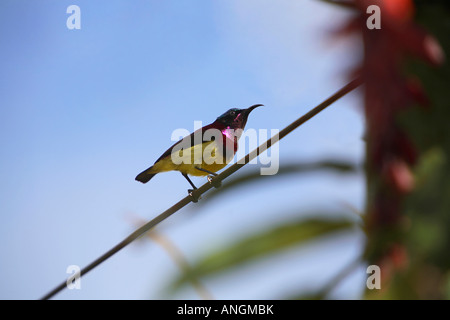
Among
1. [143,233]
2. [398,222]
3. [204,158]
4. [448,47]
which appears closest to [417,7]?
[448,47]

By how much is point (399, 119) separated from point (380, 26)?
0.16ft

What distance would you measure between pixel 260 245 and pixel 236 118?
953 mm

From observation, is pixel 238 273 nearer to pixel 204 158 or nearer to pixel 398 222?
pixel 398 222

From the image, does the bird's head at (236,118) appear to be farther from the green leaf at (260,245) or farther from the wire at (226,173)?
the green leaf at (260,245)

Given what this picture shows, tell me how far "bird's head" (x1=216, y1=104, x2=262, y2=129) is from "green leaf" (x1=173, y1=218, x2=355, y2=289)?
36.6 inches

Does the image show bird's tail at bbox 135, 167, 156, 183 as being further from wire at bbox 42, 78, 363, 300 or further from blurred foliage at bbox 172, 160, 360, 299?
blurred foliage at bbox 172, 160, 360, 299

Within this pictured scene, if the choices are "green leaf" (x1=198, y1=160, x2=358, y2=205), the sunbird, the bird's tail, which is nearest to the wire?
"green leaf" (x1=198, y1=160, x2=358, y2=205)

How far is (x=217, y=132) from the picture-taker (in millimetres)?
1197

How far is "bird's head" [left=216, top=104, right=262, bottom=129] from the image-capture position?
120cm

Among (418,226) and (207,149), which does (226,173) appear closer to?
(418,226)

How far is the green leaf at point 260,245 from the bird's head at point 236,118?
3.05ft

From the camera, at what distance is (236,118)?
1.21 m

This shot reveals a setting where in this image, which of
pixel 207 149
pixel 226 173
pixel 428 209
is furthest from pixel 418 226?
pixel 207 149
